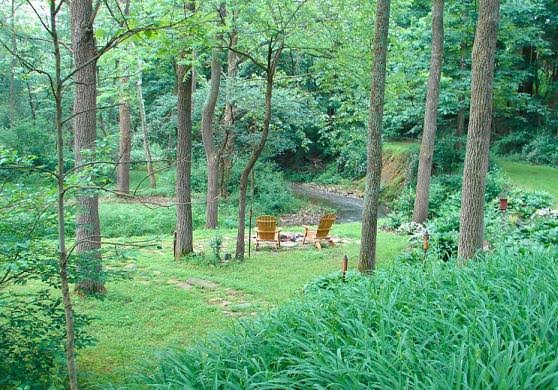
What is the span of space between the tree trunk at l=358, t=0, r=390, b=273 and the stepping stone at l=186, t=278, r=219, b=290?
2273 millimetres

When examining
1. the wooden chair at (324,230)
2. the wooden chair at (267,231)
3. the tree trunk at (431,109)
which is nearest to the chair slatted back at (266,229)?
the wooden chair at (267,231)

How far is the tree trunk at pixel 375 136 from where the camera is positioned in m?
6.14

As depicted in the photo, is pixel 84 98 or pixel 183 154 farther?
pixel 183 154

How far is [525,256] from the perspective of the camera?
4562mm

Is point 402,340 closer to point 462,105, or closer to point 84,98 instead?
point 84,98

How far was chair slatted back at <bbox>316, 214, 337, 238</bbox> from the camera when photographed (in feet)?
34.3

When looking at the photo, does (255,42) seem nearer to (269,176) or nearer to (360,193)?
(269,176)

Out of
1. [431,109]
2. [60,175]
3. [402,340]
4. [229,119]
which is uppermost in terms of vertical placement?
[431,109]

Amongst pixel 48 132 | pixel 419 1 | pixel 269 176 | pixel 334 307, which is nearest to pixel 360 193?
pixel 269 176

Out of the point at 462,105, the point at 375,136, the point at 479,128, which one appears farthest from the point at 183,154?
the point at 462,105

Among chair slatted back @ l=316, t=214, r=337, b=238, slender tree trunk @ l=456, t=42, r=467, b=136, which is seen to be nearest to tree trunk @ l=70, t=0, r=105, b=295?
chair slatted back @ l=316, t=214, r=337, b=238

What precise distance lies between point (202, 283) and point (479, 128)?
4474mm

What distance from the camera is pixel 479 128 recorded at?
5.70 m

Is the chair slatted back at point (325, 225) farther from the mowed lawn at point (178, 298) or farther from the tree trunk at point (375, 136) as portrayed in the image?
the tree trunk at point (375, 136)
